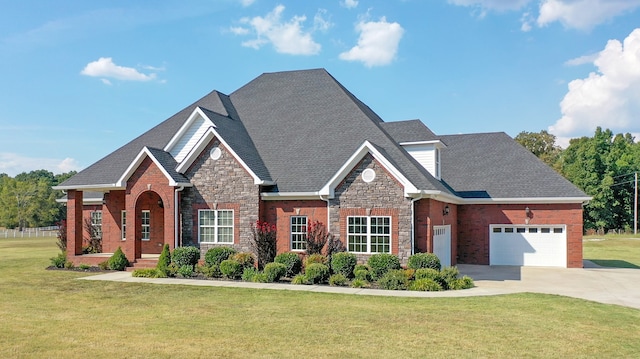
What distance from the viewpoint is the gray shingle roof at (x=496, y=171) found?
86.3ft

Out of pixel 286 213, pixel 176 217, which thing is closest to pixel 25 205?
pixel 176 217

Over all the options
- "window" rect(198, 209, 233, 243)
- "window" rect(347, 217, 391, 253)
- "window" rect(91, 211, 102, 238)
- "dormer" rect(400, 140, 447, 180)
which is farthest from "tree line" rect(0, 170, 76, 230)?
"window" rect(347, 217, 391, 253)

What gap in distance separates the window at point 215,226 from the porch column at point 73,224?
7058 mm

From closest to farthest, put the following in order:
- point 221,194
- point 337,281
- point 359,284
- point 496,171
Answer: point 359,284 < point 337,281 < point 221,194 < point 496,171

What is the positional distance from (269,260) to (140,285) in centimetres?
558

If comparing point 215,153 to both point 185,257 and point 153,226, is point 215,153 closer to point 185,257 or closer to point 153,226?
point 185,257

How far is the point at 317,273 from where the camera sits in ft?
61.7

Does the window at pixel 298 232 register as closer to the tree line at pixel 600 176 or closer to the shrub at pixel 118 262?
the shrub at pixel 118 262

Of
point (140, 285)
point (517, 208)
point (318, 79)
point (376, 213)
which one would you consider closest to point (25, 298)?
point (140, 285)

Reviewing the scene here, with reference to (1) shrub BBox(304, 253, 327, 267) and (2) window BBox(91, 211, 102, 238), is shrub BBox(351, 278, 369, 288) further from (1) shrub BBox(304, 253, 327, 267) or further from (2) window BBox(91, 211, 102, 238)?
(2) window BBox(91, 211, 102, 238)

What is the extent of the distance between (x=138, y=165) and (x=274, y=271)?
8878mm

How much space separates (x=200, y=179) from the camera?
23.2m

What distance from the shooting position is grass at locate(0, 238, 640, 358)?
969 cm

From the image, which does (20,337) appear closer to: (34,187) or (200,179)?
(200,179)
